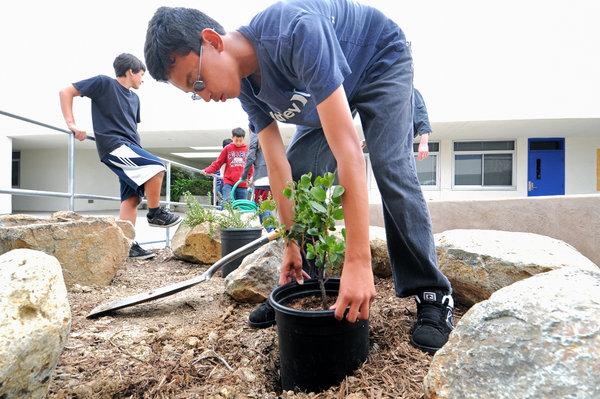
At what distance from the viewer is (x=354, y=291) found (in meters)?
1.01

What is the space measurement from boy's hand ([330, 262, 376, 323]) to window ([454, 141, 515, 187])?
14136 millimetres

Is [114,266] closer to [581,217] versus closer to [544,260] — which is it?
[544,260]

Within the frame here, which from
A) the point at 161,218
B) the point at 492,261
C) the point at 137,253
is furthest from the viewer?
the point at 137,253

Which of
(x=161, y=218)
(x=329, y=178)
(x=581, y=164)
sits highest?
(x=581, y=164)

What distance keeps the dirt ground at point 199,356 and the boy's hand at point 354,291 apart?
206mm

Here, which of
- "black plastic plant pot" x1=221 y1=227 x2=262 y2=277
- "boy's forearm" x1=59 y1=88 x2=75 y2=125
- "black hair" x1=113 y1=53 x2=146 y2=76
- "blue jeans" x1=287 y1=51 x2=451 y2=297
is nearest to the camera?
"blue jeans" x1=287 y1=51 x2=451 y2=297

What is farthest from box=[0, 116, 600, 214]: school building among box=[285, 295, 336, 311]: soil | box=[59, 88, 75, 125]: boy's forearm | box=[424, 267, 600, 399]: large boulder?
box=[424, 267, 600, 399]: large boulder

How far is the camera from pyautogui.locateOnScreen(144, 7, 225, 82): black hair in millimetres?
1160

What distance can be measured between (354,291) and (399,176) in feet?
1.80

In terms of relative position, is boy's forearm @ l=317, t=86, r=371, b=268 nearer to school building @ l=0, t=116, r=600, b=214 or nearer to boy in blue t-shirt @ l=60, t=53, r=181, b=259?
boy in blue t-shirt @ l=60, t=53, r=181, b=259

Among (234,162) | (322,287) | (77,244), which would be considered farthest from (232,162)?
(322,287)

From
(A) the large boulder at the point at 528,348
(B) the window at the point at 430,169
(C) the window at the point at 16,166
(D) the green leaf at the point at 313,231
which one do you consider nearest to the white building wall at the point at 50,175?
(C) the window at the point at 16,166

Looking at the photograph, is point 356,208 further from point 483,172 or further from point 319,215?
point 483,172

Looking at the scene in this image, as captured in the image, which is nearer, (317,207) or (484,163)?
(317,207)
